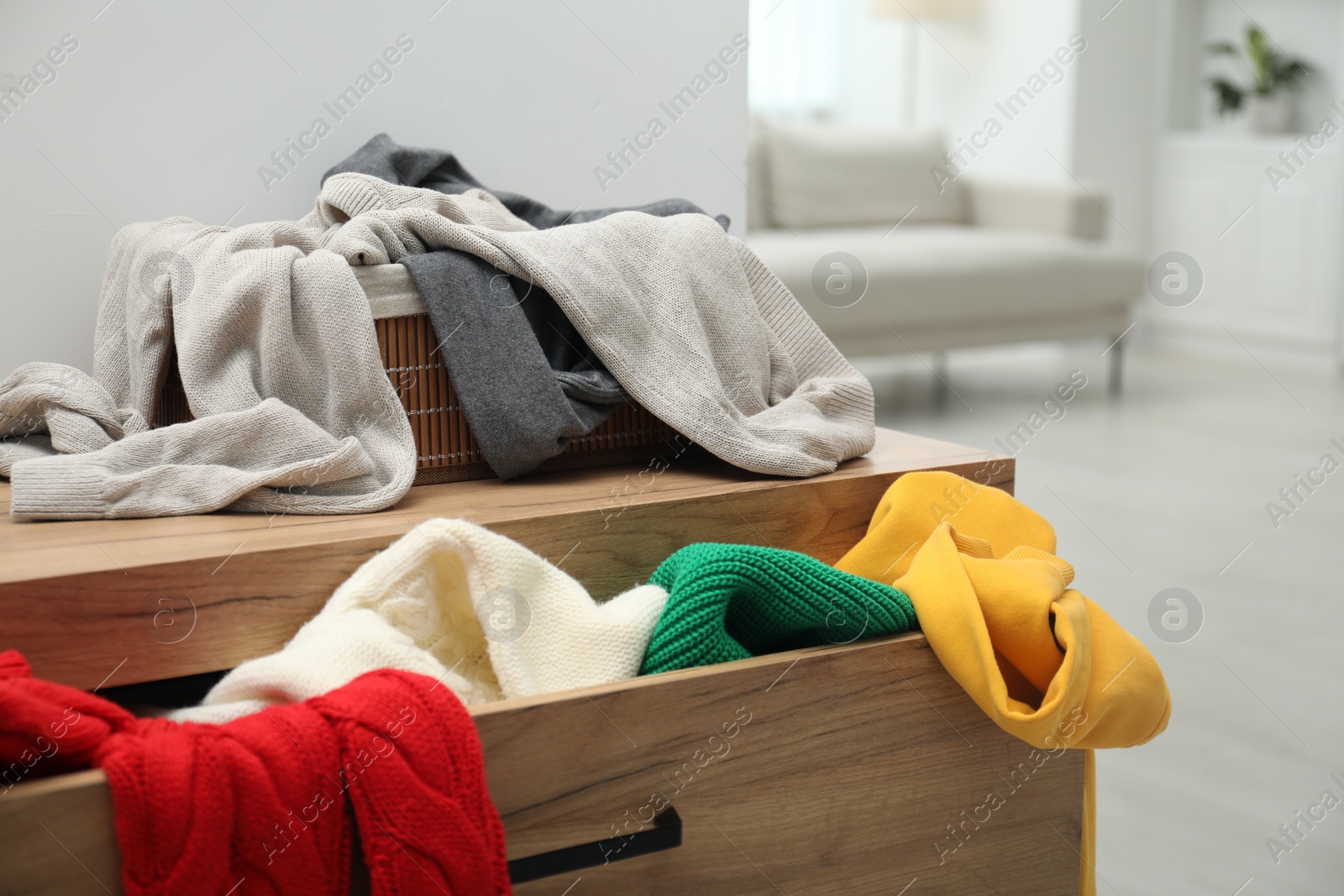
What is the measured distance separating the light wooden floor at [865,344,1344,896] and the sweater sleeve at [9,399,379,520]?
834mm

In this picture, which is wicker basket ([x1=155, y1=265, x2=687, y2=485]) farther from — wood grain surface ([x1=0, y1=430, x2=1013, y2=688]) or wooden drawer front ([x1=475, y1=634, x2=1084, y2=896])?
wooden drawer front ([x1=475, y1=634, x2=1084, y2=896])

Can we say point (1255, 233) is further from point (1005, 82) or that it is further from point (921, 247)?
point (921, 247)

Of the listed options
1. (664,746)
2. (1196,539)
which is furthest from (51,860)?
(1196,539)

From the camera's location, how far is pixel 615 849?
2.26 ft

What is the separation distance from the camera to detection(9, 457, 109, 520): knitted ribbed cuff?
76cm

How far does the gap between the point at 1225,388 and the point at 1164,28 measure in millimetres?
1438

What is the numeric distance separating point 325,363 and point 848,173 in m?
2.94

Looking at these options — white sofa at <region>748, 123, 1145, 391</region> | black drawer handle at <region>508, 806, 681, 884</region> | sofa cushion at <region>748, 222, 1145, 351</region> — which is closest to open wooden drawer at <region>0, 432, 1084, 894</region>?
black drawer handle at <region>508, 806, 681, 884</region>

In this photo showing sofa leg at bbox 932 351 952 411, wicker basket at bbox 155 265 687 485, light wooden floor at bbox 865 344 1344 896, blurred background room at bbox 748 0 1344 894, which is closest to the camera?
wicker basket at bbox 155 265 687 485

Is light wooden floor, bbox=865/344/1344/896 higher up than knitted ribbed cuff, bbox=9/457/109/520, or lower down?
lower down

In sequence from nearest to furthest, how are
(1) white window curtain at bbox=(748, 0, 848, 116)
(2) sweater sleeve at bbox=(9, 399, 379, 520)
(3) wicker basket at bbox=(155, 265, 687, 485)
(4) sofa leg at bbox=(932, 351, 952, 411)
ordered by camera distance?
(2) sweater sleeve at bbox=(9, 399, 379, 520)
(3) wicker basket at bbox=(155, 265, 687, 485)
(4) sofa leg at bbox=(932, 351, 952, 411)
(1) white window curtain at bbox=(748, 0, 848, 116)

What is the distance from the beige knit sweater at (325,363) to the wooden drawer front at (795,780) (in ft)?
0.71

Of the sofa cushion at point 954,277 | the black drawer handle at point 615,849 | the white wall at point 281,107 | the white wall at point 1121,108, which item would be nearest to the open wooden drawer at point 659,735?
the black drawer handle at point 615,849

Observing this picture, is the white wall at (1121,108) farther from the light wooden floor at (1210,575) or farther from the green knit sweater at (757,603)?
the green knit sweater at (757,603)
